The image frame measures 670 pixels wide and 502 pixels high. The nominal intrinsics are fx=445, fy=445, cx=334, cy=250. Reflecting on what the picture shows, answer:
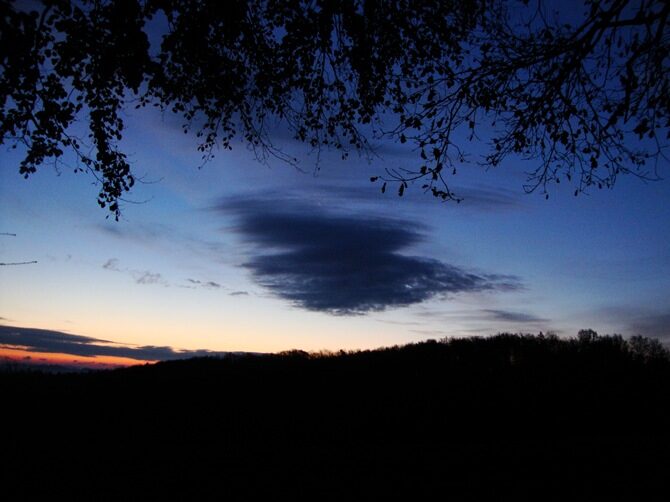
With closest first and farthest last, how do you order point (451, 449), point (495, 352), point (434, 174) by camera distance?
point (451, 449)
point (434, 174)
point (495, 352)

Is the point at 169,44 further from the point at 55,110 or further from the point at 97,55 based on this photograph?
the point at 55,110

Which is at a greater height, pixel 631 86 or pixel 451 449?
pixel 631 86

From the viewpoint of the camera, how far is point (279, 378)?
35.4 ft

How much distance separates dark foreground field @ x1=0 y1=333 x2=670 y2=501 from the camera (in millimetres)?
5305

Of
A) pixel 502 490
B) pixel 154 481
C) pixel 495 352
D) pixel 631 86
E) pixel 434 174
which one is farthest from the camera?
pixel 495 352

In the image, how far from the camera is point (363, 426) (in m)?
7.90

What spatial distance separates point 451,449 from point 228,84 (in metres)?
8.69

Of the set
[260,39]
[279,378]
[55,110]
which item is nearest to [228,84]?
[260,39]

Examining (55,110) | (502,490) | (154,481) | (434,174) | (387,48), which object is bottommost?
(154,481)

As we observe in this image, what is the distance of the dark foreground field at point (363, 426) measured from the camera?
5.30m

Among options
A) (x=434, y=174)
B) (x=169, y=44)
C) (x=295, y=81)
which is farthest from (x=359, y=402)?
(x=169, y=44)

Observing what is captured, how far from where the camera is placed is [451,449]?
21.5ft

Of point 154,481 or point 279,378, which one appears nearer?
point 154,481

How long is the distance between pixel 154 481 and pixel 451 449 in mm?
4081
